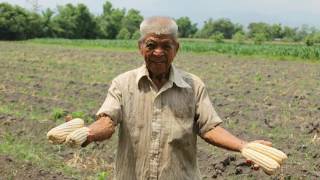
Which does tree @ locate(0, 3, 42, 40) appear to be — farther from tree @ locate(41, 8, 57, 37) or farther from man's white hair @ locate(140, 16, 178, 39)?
man's white hair @ locate(140, 16, 178, 39)

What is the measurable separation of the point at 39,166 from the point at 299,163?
2.87 m

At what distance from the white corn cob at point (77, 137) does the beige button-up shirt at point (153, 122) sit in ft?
0.52

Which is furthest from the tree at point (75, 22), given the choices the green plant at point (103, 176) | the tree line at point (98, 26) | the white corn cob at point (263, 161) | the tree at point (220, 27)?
the white corn cob at point (263, 161)

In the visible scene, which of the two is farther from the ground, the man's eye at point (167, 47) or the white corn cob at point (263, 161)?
the man's eye at point (167, 47)

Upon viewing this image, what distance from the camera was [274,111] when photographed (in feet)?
31.2

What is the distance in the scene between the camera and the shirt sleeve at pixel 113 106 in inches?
93.1

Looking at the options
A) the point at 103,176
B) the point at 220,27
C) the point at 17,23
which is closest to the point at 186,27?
the point at 220,27

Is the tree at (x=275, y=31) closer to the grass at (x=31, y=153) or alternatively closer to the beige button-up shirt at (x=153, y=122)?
the grass at (x=31, y=153)

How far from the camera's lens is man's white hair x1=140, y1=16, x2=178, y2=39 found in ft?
7.70

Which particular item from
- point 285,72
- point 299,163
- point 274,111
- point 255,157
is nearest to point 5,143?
point 299,163

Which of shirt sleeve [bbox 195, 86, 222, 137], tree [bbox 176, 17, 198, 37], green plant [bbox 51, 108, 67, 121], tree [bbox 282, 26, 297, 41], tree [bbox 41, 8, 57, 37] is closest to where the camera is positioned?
shirt sleeve [bbox 195, 86, 222, 137]

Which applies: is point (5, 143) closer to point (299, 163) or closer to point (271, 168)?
point (299, 163)

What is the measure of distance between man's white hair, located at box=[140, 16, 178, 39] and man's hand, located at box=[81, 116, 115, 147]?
393mm

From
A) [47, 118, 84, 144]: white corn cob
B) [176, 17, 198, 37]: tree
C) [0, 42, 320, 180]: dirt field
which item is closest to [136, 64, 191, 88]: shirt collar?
[47, 118, 84, 144]: white corn cob
